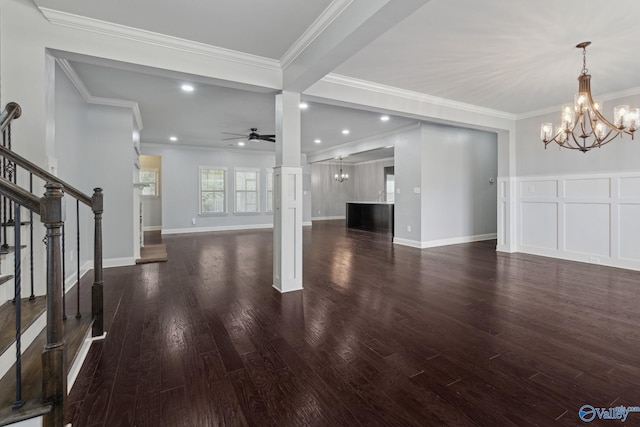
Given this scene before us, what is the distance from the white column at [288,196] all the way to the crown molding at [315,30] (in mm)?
411

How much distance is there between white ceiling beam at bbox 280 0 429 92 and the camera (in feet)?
6.79

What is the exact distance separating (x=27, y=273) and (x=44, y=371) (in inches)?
59.5

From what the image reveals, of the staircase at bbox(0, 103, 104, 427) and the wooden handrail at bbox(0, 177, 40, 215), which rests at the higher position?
the wooden handrail at bbox(0, 177, 40, 215)

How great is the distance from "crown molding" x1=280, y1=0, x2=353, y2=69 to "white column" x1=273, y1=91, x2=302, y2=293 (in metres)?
0.41

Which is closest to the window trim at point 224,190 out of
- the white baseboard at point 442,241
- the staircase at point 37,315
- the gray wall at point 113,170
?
the gray wall at point 113,170

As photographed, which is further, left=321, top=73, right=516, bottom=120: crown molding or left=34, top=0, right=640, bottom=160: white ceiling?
left=321, top=73, right=516, bottom=120: crown molding

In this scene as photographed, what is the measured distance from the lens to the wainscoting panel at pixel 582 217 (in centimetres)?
448

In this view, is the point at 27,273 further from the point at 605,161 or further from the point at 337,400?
the point at 605,161

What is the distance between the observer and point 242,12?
2504 millimetres

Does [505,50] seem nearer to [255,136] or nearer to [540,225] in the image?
[540,225]

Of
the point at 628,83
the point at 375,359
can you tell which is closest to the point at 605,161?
the point at 628,83

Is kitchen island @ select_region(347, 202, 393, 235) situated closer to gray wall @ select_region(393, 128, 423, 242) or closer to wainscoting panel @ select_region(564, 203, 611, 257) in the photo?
gray wall @ select_region(393, 128, 423, 242)

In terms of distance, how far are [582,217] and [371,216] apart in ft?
18.6

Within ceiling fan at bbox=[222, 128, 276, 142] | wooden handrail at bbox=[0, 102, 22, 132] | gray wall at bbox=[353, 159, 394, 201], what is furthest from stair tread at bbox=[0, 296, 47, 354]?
gray wall at bbox=[353, 159, 394, 201]
